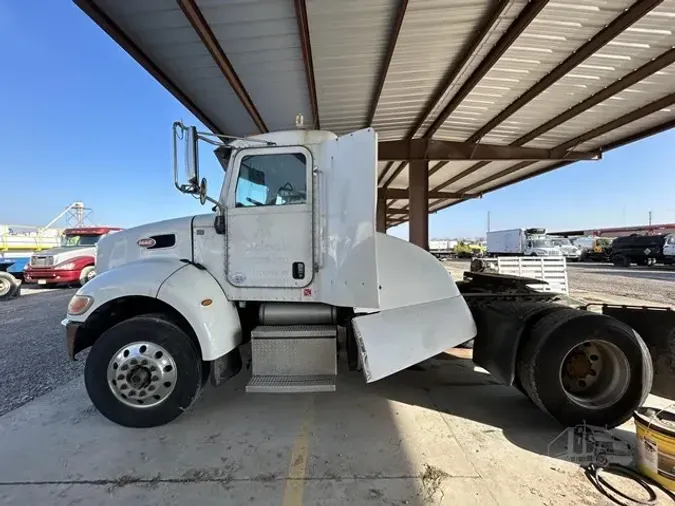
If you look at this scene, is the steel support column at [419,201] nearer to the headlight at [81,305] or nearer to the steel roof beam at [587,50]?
the steel roof beam at [587,50]

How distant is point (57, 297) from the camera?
11.5 metres

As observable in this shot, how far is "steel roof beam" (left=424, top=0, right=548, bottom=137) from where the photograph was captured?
4.81m

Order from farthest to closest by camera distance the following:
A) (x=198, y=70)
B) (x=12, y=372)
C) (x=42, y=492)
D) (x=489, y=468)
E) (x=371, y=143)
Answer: (x=198, y=70) → (x=12, y=372) → (x=371, y=143) → (x=489, y=468) → (x=42, y=492)

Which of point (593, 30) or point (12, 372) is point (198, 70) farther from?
point (593, 30)

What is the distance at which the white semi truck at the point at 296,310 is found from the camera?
3.30m

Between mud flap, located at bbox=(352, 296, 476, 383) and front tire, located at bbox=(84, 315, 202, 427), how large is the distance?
1.64 m

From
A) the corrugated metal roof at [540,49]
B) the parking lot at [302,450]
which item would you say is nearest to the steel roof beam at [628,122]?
the corrugated metal roof at [540,49]

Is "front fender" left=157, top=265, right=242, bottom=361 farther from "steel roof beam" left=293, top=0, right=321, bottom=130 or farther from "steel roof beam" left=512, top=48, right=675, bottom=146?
"steel roof beam" left=512, top=48, right=675, bottom=146

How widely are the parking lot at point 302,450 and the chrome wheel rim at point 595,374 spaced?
0.37 meters

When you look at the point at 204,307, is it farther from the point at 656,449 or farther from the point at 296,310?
the point at 656,449

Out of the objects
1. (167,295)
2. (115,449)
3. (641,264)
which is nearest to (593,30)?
(167,295)

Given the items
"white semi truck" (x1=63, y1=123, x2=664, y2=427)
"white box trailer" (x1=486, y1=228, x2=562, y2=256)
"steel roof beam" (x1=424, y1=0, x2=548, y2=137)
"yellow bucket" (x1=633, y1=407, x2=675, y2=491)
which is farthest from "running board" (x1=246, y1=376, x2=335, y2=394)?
"white box trailer" (x1=486, y1=228, x2=562, y2=256)

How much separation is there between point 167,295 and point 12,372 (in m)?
3.41

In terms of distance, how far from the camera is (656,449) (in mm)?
2568
